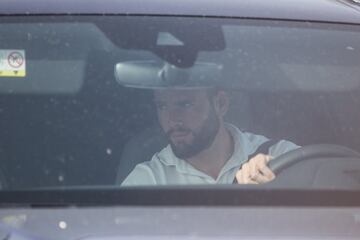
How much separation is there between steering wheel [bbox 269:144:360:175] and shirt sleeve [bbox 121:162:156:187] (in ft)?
1.46

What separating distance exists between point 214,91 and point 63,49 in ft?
1.84

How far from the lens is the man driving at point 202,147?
2.96 meters

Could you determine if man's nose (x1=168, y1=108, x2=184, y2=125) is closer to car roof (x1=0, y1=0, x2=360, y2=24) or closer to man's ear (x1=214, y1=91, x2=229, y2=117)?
man's ear (x1=214, y1=91, x2=229, y2=117)

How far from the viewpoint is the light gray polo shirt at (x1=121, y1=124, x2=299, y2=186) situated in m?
2.83

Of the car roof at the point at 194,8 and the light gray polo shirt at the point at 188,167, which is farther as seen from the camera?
the car roof at the point at 194,8

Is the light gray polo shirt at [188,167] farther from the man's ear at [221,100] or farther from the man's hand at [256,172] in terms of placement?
the man's ear at [221,100]

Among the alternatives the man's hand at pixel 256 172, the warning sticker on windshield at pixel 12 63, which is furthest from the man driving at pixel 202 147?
the warning sticker on windshield at pixel 12 63

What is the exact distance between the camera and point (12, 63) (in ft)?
9.70

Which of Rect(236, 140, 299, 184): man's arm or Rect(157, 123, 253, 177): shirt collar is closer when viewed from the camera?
Rect(236, 140, 299, 184): man's arm

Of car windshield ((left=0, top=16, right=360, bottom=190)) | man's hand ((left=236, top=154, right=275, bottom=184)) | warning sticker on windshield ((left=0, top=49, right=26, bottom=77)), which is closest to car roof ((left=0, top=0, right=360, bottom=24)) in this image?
car windshield ((left=0, top=16, right=360, bottom=190))

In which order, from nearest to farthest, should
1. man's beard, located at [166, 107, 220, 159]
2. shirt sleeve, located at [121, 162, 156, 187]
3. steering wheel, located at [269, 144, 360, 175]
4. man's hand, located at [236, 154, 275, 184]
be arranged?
shirt sleeve, located at [121, 162, 156, 187]
man's hand, located at [236, 154, 275, 184]
steering wheel, located at [269, 144, 360, 175]
man's beard, located at [166, 107, 220, 159]

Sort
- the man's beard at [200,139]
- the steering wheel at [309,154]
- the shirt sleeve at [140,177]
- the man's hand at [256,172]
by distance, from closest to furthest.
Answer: the shirt sleeve at [140,177]
the man's hand at [256,172]
the steering wheel at [309,154]
the man's beard at [200,139]

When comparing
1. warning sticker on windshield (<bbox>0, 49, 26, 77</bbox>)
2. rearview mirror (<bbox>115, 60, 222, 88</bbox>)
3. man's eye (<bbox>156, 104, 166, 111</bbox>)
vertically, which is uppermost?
rearview mirror (<bbox>115, 60, 222, 88</bbox>)

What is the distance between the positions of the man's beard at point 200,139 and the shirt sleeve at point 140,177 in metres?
0.18
